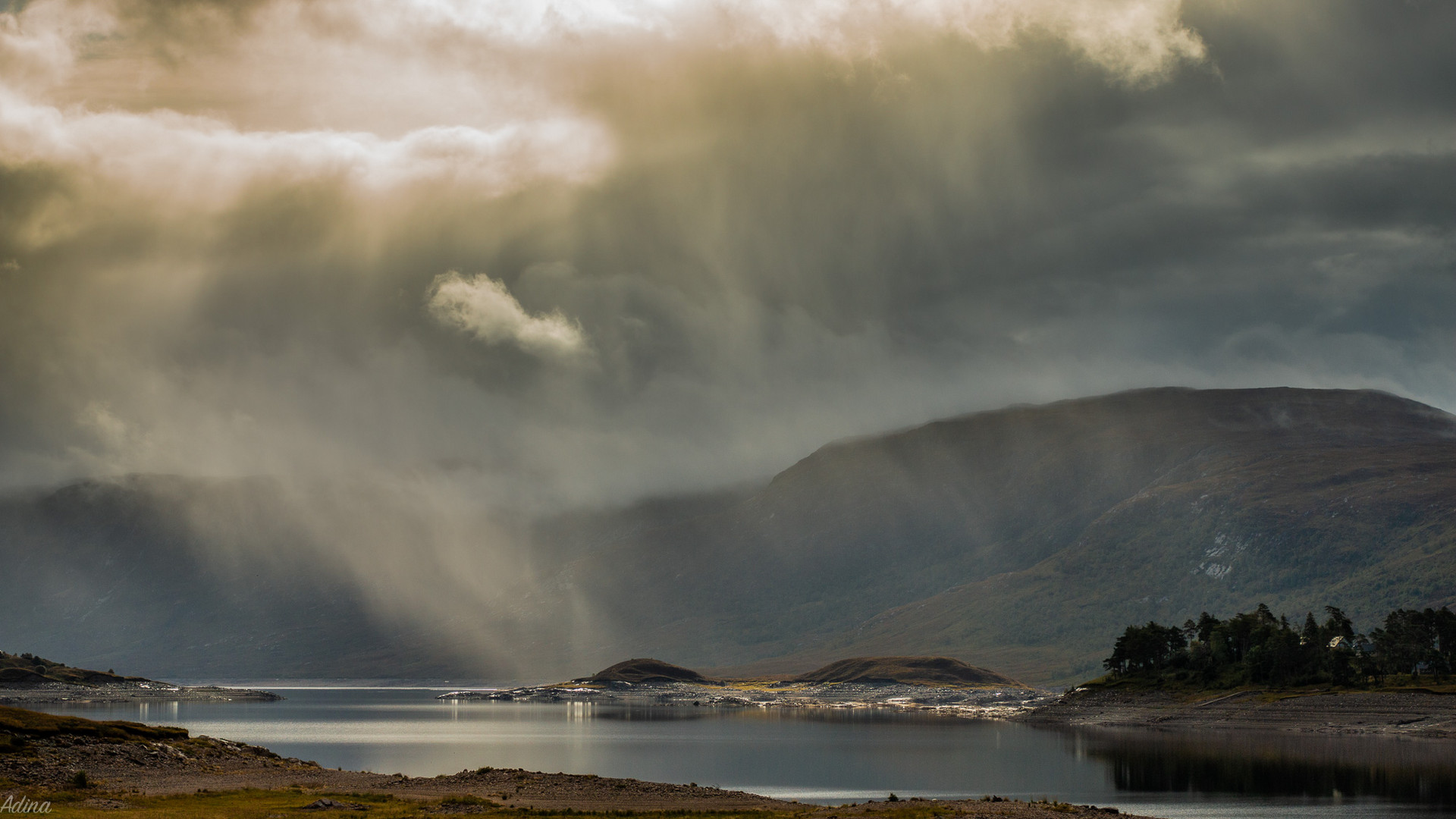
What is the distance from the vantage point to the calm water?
106125 millimetres

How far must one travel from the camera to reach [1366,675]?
656ft

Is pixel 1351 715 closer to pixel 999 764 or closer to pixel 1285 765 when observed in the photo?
pixel 1285 765

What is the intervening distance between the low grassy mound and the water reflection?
85466 millimetres

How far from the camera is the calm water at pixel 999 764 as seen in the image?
106 m

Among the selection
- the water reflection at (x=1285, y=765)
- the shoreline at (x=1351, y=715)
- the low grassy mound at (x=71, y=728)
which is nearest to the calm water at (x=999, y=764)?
the water reflection at (x=1285, y=765)

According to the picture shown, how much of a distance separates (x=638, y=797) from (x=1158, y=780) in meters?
53.1

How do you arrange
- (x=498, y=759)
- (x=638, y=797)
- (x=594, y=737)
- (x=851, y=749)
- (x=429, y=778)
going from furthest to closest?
(x=594, y=737), (x=851, y=749), (x=498, y=759), (x=429, y=778), (x=638, y=797)

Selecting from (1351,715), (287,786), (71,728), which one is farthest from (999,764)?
(71,728)

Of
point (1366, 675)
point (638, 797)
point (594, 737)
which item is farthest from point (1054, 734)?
point (638, 797)

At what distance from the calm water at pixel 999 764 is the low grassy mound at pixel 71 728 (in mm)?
23797

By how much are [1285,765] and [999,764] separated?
29.2m

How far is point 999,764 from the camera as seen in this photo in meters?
141

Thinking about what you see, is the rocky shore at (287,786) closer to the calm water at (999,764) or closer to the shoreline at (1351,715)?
the calm water at (999,764)

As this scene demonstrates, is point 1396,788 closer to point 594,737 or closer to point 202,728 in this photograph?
point 594,737
